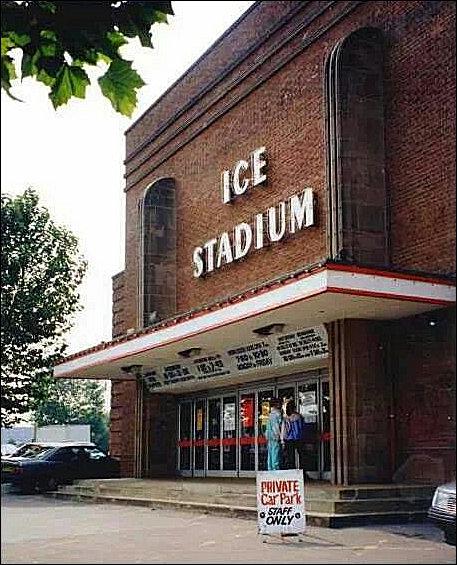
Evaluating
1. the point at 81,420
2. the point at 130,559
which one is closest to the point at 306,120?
the point at 130,559

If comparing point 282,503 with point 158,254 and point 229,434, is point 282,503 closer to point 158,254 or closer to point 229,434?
point 229,434

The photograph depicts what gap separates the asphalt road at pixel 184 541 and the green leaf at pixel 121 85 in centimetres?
261

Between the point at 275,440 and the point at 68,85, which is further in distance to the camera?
the point at 275,440

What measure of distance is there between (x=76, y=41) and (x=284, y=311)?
1119cm

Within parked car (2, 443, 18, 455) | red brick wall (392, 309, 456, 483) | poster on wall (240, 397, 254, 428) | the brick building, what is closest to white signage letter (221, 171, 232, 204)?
the brick building

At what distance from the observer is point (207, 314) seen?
1767cm

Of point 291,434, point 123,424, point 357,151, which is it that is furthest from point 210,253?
point 123,424

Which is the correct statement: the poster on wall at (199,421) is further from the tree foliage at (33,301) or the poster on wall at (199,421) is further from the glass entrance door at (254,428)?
the tree foliage at (33,301)

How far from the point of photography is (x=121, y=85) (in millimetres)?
5297

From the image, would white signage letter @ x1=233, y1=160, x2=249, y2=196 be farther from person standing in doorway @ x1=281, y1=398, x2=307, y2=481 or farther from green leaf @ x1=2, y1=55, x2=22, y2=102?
green leaf @ x1=2, y1=55, x2=22, y2=102

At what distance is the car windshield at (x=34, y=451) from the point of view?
82.4 ft

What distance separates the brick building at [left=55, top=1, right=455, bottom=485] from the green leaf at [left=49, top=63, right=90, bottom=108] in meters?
9.08

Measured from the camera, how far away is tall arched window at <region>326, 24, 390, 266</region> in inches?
665

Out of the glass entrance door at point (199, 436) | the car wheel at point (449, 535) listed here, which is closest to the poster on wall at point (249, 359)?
the glass entrance door at point (199, 436)
